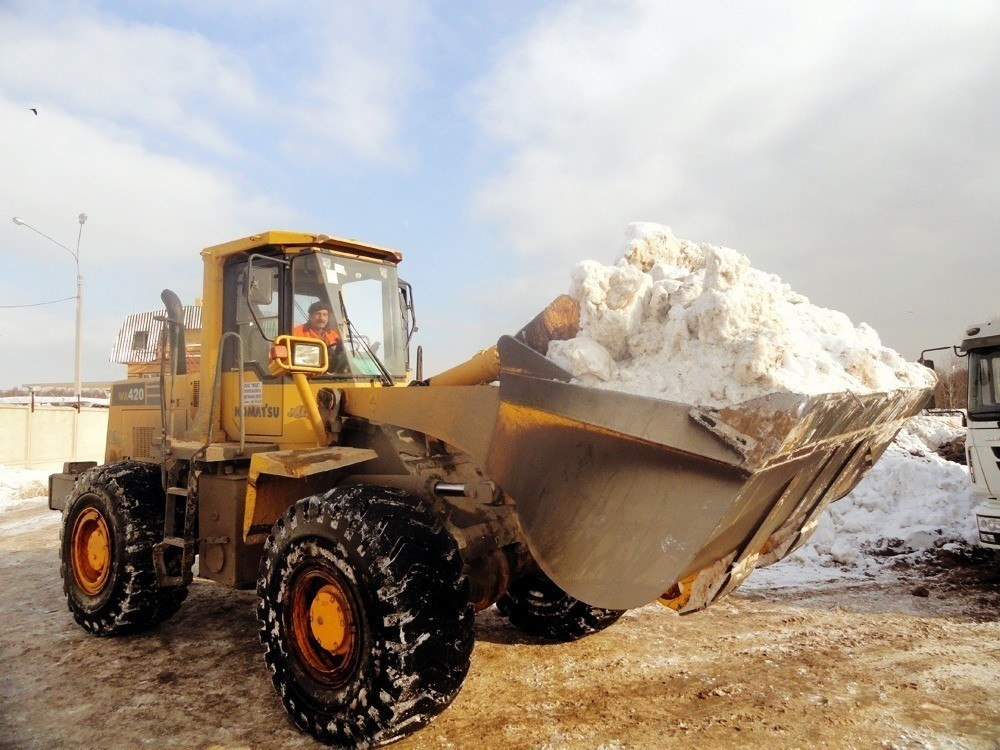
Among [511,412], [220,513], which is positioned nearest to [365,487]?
[511,412]

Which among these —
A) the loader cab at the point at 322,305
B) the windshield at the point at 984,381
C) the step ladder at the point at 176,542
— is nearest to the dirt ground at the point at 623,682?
the step ladder at the point at 176,542

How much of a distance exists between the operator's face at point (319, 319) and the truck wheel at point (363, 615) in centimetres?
131

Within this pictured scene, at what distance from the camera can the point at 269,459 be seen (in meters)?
3.84

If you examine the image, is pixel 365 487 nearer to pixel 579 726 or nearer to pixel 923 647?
pixel 579 726

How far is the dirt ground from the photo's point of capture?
3488 millimetres

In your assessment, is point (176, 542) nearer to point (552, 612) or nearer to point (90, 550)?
point (90, 550)

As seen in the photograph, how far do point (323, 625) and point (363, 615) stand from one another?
1.28ft

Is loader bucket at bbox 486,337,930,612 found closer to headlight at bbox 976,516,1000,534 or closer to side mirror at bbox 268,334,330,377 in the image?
side mirror at bbox 268,334,330,377

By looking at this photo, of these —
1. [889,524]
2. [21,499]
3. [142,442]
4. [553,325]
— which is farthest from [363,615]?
[21,499]

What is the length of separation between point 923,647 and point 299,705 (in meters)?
4.29

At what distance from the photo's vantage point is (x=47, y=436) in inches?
725

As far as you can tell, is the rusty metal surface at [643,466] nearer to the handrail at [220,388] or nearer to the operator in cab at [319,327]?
the operator in cab at [319,327]

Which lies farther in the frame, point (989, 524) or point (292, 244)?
point (989, 524)

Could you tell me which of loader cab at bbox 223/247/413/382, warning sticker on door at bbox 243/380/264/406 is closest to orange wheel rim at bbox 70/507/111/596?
warning sticker on door at bbox 243/380/264/406
